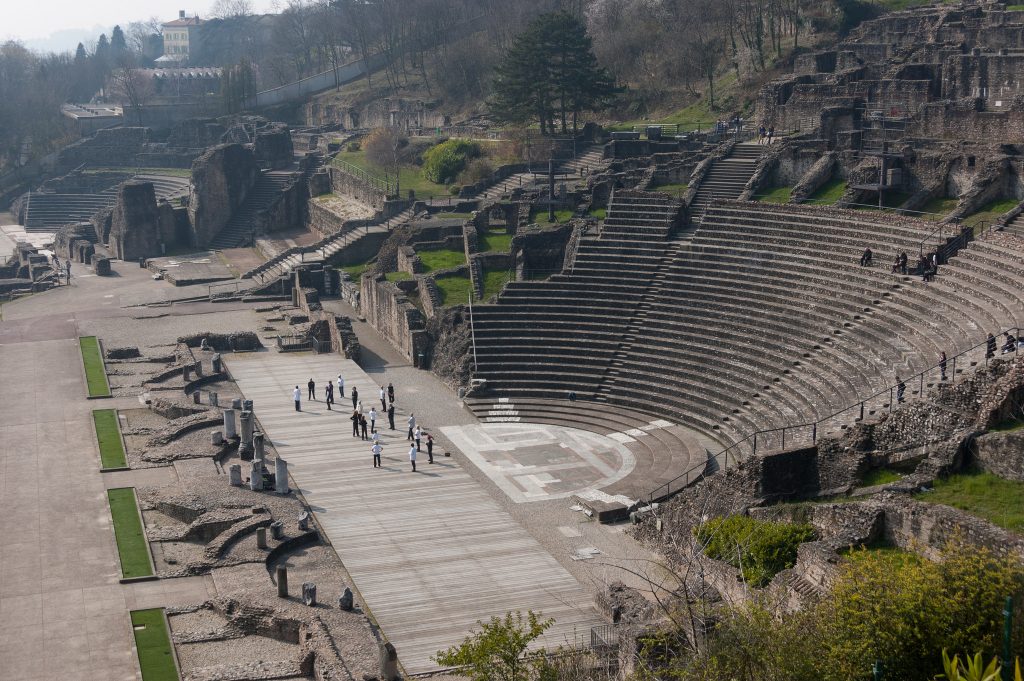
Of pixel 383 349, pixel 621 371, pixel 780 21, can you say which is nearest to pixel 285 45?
pixel 780 21

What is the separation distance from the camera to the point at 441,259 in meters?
58.6

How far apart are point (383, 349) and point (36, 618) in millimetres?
26075

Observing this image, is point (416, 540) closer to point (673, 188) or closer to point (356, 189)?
point (673, 188)

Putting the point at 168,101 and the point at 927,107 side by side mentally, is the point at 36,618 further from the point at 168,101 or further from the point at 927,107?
the point at 168,101

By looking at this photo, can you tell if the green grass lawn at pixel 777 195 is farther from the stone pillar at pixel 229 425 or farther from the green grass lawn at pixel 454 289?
the stone pillar at pixel 229 425

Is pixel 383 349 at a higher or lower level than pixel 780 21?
lower

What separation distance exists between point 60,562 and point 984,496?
21.6 m

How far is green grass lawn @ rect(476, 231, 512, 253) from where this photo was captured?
57781 millimetres

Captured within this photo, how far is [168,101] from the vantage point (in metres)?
125

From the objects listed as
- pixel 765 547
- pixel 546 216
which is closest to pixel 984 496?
pixel 765 547

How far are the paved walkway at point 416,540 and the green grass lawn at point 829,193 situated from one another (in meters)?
17.8

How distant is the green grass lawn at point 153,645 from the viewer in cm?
2662

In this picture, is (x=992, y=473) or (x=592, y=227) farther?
(x=592, y=227)

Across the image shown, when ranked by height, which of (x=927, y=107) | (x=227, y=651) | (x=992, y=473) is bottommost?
(x=227, y=651)
